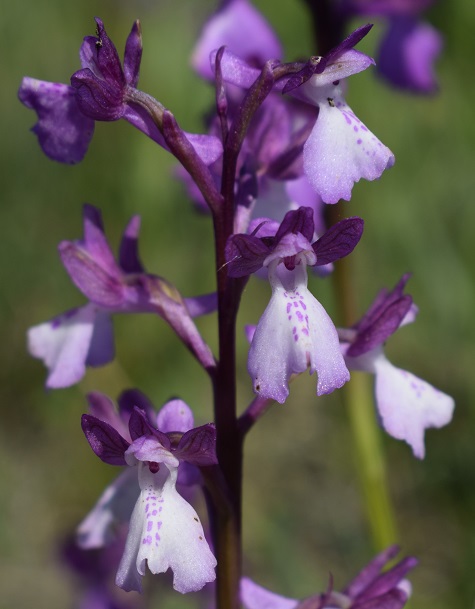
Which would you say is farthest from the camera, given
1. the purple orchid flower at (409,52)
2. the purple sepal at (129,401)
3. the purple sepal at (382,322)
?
the purple orchid flower at (409,52)

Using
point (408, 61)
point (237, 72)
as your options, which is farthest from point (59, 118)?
point (408, 61)

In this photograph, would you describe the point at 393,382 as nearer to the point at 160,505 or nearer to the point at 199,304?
the point at 199,304

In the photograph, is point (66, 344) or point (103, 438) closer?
point (103, 438)

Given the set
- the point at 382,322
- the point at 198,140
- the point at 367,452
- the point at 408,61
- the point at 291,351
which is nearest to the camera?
the point at 291,351

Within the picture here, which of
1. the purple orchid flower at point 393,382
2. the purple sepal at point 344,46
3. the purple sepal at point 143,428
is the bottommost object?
the purple orchid flower at point 393,382

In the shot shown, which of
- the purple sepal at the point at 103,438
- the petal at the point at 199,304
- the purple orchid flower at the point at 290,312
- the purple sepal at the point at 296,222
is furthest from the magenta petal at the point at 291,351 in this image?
the petal at the point at 199,304

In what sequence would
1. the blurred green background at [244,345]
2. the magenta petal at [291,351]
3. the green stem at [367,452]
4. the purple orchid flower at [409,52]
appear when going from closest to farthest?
the magenta petal at [291,351]
the green stem at [367,452]
the purple orchid flower at [409,52]
the blurred green background at [244,345]

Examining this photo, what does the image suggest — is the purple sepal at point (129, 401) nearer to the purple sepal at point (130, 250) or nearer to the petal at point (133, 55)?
the purple sepal at point (130, 250)
